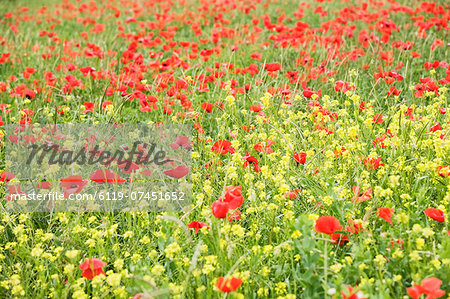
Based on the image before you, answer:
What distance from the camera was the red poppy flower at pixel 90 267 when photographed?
5.79ft

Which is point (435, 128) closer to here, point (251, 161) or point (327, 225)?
point (251, 161)

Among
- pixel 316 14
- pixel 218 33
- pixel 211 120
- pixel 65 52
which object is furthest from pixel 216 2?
pixel 211 120

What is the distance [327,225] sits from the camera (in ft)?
5.65

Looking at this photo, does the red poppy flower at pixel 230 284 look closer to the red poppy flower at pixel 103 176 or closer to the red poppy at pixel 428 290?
the red poppy at pixel 428 290

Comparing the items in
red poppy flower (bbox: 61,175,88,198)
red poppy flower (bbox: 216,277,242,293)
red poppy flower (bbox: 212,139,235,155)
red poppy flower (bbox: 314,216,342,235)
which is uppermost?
red poppy flower (bbox: 314,216,342,235)

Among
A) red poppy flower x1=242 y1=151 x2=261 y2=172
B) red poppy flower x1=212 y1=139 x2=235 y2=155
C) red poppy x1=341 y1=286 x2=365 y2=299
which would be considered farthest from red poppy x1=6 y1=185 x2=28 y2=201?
red poppy x1=341 y1=286 x2=365 y2=299

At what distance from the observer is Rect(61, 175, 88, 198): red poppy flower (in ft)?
7.66

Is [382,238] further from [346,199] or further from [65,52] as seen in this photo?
[65,52]

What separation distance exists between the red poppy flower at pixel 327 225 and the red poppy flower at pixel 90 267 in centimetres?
85

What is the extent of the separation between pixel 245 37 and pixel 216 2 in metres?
1.94

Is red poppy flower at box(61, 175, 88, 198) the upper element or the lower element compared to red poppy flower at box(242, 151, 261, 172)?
lower

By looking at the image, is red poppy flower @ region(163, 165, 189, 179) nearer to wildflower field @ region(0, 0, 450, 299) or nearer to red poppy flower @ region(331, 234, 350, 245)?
wildflower field @ region(0, 0, 450, 299)

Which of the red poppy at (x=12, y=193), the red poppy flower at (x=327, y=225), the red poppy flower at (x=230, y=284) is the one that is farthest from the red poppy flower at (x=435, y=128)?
the red poppy at (x=12, y=193)

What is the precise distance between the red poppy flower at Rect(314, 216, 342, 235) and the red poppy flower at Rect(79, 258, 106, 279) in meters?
0.85
